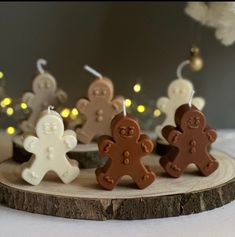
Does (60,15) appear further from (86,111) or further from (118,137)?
(118,137)

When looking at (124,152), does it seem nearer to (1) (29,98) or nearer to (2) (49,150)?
(2) (49,150)

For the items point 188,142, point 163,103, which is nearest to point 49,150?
point 188,142

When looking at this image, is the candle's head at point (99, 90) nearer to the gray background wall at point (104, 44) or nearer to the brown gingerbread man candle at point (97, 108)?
the brown gingerbread man candle at point (97, 108)

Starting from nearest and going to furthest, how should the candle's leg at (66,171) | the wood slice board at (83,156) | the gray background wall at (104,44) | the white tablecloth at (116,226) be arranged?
the white tablecloth at (116,226)
the candle's leg at (66,171)
the wood slice board at (83,156)
the gray background wall at (104,44)

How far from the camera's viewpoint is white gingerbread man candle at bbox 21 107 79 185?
2.97 ft

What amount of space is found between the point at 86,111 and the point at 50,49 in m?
0.43

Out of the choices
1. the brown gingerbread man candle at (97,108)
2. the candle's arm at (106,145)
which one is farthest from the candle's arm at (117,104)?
the candle's arm at (106,145)

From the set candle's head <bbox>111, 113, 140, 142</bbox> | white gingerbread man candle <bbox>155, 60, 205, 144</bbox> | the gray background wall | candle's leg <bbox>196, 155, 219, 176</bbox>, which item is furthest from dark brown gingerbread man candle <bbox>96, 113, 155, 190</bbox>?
the gray background wall

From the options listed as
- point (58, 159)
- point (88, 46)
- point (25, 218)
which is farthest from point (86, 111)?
point (88, 46)

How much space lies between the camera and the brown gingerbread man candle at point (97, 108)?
108 centimetres

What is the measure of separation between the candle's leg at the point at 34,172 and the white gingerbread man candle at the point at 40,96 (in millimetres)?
252

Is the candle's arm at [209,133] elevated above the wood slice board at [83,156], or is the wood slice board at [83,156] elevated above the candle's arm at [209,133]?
the candle's arm at [209,133]

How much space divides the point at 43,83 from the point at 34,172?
30cm

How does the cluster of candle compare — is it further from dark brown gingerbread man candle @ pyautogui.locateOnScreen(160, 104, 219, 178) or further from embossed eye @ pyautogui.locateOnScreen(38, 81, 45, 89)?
embossed eye @ pyautogui.locateOnScreen(38, 81, 45, 89)
